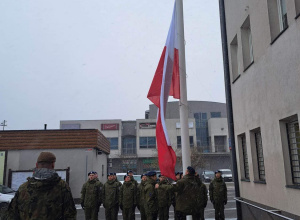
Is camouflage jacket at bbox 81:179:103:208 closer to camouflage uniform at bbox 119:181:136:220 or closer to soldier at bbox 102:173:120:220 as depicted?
soldier at bbox 102:173:120:220

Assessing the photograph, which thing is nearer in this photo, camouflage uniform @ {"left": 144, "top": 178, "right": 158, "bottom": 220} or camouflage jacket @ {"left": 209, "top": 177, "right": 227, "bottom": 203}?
camouflage uniform @ {"left": 144, "top": 178, "right": 158, "bottom": 220}

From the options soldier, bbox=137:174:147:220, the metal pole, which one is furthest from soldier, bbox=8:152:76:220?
the metal pole

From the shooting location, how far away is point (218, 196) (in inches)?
424

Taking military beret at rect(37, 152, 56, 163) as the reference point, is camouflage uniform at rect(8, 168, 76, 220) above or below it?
below

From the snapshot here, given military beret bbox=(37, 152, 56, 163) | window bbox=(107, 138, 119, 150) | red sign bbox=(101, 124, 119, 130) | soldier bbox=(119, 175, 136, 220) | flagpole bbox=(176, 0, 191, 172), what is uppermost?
red sign bbox=(101, 124, 119, 130)

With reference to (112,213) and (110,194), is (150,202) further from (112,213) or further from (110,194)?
(112,213)

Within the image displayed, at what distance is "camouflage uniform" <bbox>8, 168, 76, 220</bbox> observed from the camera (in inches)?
144

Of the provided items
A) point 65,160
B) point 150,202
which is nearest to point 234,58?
point 150,202

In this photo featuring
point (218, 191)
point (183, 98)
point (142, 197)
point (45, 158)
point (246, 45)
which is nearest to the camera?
point (45, 158)

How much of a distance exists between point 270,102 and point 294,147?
1.20 metres

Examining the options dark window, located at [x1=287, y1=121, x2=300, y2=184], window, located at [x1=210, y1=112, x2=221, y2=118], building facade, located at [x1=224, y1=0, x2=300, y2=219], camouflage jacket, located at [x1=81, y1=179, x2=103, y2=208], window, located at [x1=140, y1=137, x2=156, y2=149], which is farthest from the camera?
window, located at [x1=210, y1=112, x2=221, y2=118]

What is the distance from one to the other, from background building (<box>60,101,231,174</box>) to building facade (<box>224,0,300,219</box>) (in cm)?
4484

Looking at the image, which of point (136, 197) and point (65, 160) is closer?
point (136, 197)

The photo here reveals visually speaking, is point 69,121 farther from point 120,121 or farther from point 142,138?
point 142,138
